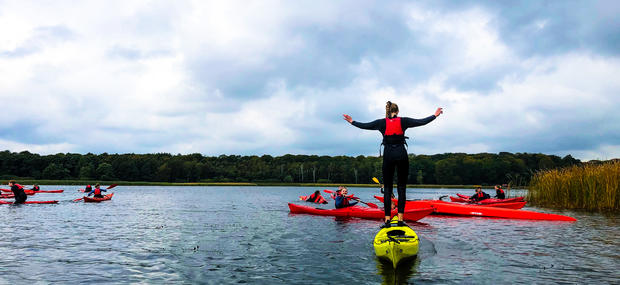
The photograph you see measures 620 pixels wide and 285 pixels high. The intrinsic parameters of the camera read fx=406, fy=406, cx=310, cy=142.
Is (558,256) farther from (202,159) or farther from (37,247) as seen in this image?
(202,159)

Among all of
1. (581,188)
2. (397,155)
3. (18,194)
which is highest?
(397,155)

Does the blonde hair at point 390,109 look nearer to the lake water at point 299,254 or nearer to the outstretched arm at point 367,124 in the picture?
the outstretched arm at point 367,124

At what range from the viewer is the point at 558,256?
987cm

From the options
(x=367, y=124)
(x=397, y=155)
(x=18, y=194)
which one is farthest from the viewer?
(x=18, y=194)

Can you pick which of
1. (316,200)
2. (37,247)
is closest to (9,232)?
(37,247)

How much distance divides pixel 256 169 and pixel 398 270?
145 metres

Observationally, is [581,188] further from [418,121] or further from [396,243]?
[396,243]

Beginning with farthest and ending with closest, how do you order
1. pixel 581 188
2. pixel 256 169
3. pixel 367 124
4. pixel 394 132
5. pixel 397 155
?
pixel 256 169, pixel 581 188, pixel 367 124, pixel 394 132, pixel 397 155

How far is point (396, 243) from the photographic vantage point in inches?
309

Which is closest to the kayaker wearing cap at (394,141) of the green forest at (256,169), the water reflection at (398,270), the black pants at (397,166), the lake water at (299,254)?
the black pants at (397,166)

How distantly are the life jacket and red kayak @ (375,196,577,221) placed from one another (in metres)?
12.8

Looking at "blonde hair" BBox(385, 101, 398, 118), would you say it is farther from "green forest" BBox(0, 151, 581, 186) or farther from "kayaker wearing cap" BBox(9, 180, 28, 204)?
"green forest" BBox(0, 151, 581, 186)

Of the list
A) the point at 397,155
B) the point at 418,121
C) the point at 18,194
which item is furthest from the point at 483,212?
the point at 18,194

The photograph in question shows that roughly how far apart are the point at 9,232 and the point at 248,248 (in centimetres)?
963
